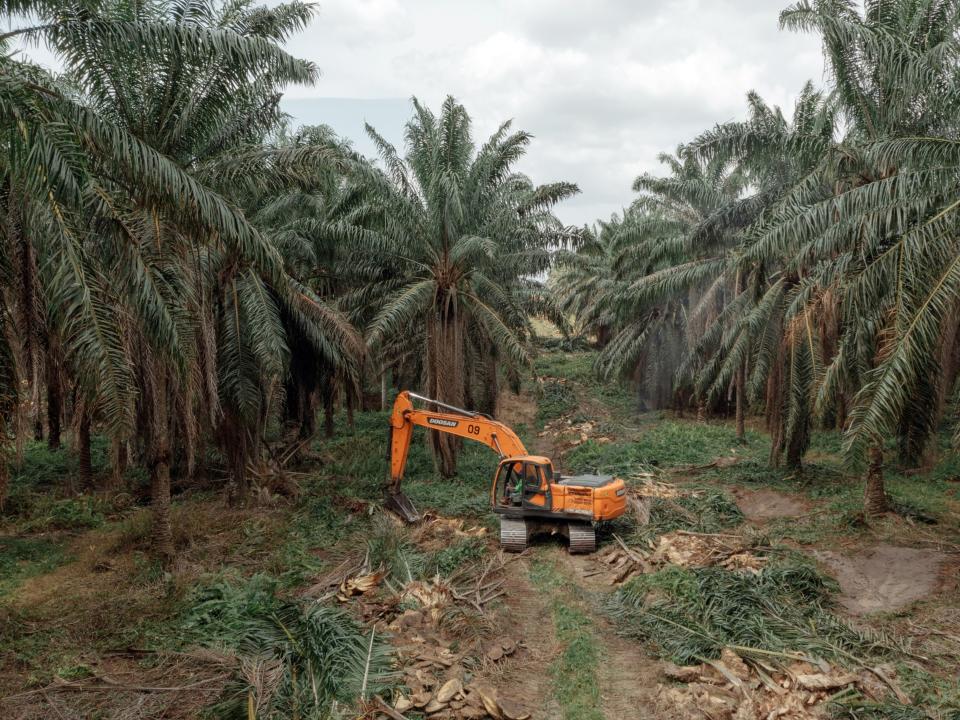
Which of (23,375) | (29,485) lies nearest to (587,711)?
(23,375)

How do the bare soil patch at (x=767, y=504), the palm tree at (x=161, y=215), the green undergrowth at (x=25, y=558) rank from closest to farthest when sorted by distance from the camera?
the palm tree at (x=161, y=215) < the green undergrowth at (x=25, y=558) < the bare soil patch at (x=767, y=504)

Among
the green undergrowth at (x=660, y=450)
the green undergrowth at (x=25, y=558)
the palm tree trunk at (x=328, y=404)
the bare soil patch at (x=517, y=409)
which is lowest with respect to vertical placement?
the green undergrowth at (x=25, y=558)

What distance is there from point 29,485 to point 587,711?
16531mm

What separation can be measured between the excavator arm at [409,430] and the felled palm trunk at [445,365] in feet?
9.77

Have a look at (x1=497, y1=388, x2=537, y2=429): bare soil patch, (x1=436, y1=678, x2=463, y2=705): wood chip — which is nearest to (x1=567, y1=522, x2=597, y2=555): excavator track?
(x1=436, y1=678, x2=463, y2=705): wood chip

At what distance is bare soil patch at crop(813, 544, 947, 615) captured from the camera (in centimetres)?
1067

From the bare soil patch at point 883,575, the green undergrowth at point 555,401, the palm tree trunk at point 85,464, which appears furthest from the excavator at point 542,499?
the green undergrowth at point 555,401

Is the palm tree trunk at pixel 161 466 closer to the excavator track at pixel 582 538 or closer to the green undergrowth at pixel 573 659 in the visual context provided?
the green undergrowth at pixel 573 659

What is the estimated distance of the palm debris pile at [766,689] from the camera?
24.7 feet

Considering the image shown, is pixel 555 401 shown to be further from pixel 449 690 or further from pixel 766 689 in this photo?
pixel 449 690

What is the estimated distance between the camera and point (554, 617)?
10984 millimetres

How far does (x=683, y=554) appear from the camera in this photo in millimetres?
12547

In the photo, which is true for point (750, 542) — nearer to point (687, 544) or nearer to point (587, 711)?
point (687, 544)

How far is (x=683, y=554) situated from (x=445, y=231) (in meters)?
11.0
